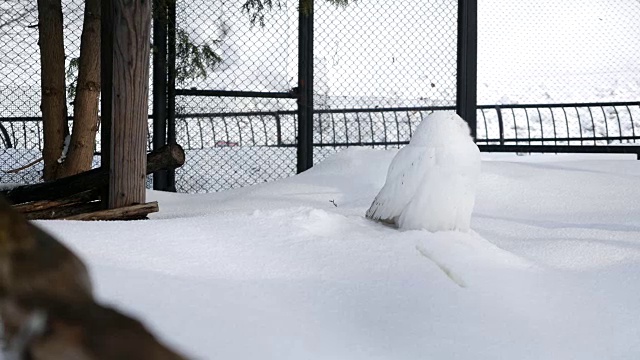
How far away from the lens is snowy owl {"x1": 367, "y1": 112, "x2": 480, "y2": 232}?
3359 mm

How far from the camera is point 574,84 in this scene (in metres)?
20.3

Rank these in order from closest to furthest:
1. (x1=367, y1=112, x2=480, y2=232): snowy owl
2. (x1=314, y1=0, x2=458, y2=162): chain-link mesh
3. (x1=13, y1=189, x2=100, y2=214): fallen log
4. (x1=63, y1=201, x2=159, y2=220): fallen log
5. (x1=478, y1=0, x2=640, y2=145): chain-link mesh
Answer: (x1=367, y1=112, x2=480, y2=232): snowy owl, (x1=63, y1=201, x2=159, y2=220): fallen log, (x1=13, y1=189, x2=100, y2=214): fallen log, (x1=314, y1=0, x2=458, y2=162): chain-link mesh, (x1=478, y1=0, x2=640, y2=145): chain-link mesh

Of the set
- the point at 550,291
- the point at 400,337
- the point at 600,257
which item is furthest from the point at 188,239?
the point at 600,257

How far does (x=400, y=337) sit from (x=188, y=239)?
38.0 inches

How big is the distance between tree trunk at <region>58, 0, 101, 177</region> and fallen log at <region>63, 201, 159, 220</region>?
1.73m

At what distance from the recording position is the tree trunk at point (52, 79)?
17.7 feet

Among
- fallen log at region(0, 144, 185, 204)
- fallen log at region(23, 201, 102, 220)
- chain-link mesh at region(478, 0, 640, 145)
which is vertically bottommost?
fallen log at region(23, 201, 102, 220)

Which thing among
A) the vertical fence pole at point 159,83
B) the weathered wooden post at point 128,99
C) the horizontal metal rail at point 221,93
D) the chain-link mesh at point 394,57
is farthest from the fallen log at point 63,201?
the chain-link mesh at point 394,57

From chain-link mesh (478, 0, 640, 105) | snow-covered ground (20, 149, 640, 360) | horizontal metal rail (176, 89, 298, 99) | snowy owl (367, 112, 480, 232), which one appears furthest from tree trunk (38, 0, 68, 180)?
chain-link mesh (478, 0, 640, 105)

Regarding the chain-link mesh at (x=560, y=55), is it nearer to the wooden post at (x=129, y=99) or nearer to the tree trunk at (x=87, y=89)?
the tree trunk at (x=87, y=89)

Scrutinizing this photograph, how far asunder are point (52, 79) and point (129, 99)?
2.01m

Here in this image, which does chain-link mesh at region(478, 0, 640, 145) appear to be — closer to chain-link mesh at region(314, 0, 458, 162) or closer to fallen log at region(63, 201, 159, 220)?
chain-link mesh at region(314, 0, 458, 162)

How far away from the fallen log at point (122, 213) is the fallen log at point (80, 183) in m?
0.24

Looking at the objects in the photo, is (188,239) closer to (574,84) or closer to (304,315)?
(304,315)
